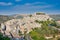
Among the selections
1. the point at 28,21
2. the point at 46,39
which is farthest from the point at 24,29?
the point at 46,39

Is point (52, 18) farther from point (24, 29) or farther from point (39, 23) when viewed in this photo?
point (24, 29)

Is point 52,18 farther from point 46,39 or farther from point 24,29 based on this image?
point 46,39

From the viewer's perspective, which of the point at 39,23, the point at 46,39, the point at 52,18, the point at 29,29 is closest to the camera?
the point at 46,39

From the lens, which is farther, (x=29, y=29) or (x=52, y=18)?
(x=52, y=18)

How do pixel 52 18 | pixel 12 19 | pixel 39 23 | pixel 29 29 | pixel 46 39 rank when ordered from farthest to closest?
1. pixel 52 18
2. pixel 12 19
3. pixel 39 23
4. pixel 29 29
5. pixel 46 39

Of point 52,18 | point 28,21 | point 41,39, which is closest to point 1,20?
point 28,21

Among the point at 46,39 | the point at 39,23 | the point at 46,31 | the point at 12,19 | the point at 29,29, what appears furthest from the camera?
the point at 12,19

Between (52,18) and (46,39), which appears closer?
(46,39)

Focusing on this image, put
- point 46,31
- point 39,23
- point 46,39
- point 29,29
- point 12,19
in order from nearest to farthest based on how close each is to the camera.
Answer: point 46,39 < point 46,31 < point 29,29 < point 39,23 < point 12,19
